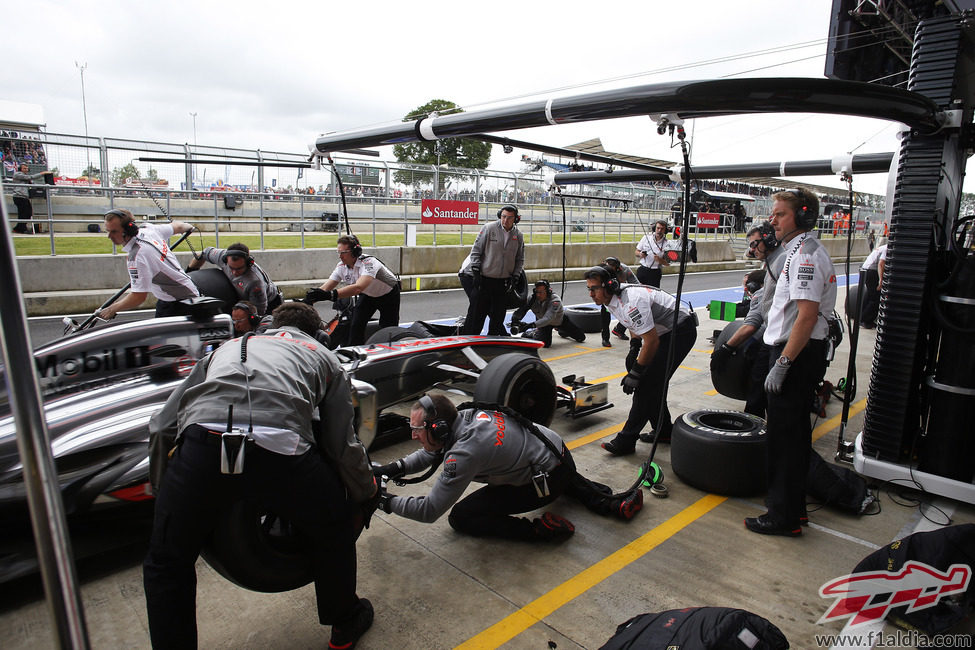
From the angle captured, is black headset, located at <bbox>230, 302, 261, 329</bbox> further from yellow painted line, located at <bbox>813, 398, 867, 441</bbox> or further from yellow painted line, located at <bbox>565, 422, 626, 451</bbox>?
yellow painted line, located at <bbox>813, 398, 867, 441</bbox>

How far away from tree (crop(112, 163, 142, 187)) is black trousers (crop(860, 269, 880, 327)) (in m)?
14.1

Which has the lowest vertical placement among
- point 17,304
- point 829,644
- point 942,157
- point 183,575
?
point 829,644

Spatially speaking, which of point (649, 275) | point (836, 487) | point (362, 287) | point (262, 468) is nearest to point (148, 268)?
point (362, 287)

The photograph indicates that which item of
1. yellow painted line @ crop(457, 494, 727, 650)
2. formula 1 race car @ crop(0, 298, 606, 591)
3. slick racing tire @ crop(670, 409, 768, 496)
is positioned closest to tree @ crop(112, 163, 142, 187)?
formula 1 race car @ crop(0, 298, 606, 591)

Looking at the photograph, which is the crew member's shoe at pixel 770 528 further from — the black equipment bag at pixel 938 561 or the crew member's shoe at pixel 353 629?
the crew member's shoe at pixel 353 629

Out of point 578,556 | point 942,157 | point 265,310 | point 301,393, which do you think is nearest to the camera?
point 301,393

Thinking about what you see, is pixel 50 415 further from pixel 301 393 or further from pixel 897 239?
pixel 897 239

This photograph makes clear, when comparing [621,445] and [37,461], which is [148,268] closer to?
[621,445]

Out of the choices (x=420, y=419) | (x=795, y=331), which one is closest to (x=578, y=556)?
(x=420, y=419)

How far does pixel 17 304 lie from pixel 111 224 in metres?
5.18

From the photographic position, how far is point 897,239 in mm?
4090

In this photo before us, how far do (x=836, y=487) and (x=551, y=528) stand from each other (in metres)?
1.90

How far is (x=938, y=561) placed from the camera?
2.68m

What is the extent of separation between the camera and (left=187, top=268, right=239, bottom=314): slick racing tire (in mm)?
5504
